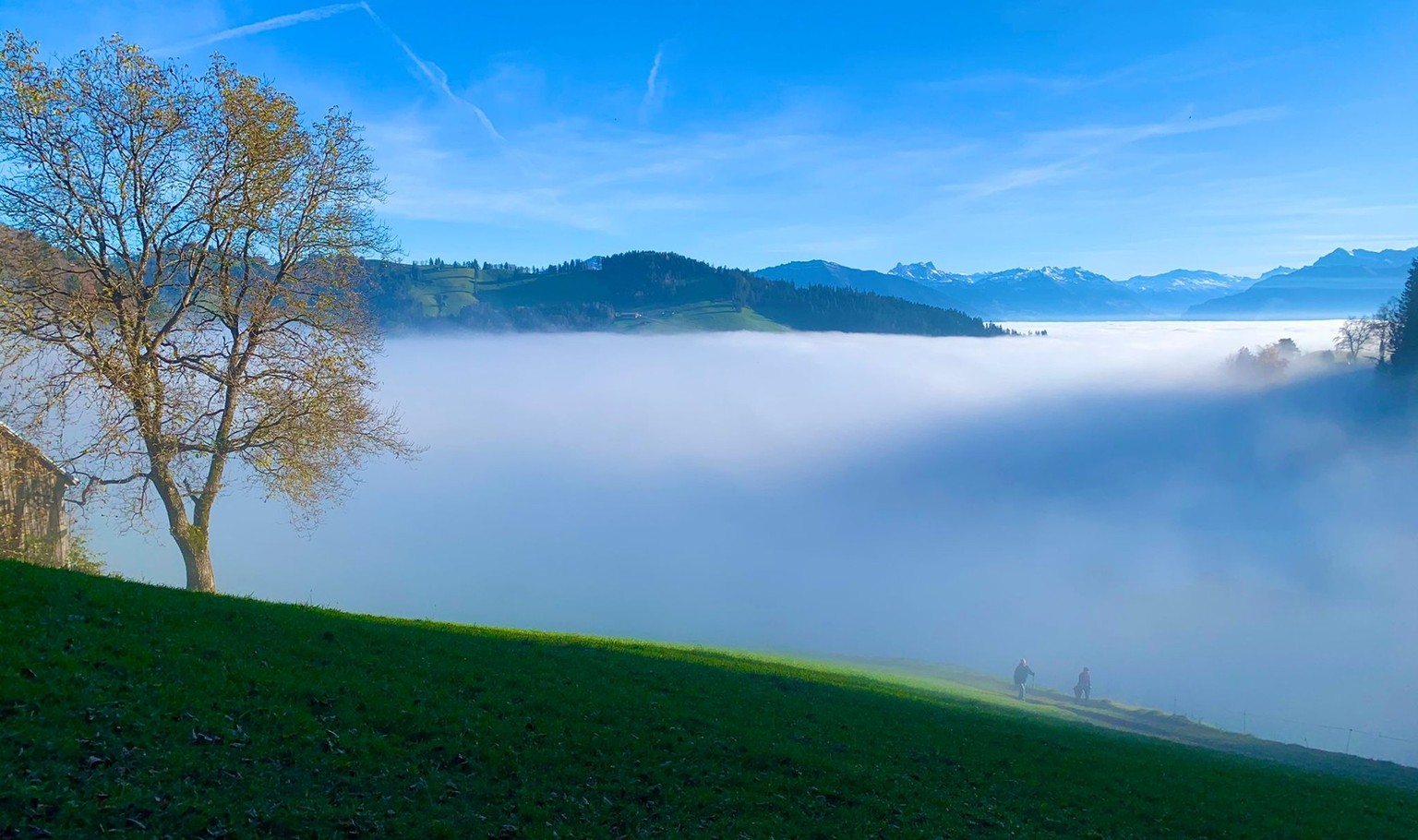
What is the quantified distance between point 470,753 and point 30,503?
87.8 feet

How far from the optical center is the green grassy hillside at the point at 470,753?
10523 millimetres

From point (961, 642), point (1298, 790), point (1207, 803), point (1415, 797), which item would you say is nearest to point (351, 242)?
point (1207, 803)

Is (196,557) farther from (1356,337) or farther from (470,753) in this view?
(1356,337)

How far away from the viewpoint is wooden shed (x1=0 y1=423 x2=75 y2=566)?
87.9 feet

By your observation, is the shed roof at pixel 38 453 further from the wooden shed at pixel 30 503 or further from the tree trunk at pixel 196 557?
the tree trunk at pixel 196 557

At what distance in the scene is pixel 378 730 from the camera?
533 inches

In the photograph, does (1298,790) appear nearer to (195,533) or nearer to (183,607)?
(183,607)

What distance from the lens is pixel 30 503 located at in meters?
29.2

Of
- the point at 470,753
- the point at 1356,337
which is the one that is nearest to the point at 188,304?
the point at 470,753

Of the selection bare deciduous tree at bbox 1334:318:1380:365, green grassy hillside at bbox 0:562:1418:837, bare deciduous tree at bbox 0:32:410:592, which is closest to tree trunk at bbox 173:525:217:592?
bare deciduous tree at bbox 0:32:410:592

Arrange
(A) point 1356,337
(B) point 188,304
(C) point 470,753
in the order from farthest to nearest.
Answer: (A) point 1356,337 < (B) point 188,304 < (C) point 470,753

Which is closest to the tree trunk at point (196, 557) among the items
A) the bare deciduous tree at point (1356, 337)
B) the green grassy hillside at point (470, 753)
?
the green grassy hillside at point (470, 753)

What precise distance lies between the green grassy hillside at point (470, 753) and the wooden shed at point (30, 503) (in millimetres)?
13619

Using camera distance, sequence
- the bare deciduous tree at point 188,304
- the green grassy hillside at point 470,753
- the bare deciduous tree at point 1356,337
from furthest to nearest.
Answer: the bare deciduous tree at point 1356,337, the bare deciduous tree at point 188,304, the green grassy hillside at point 470,753
